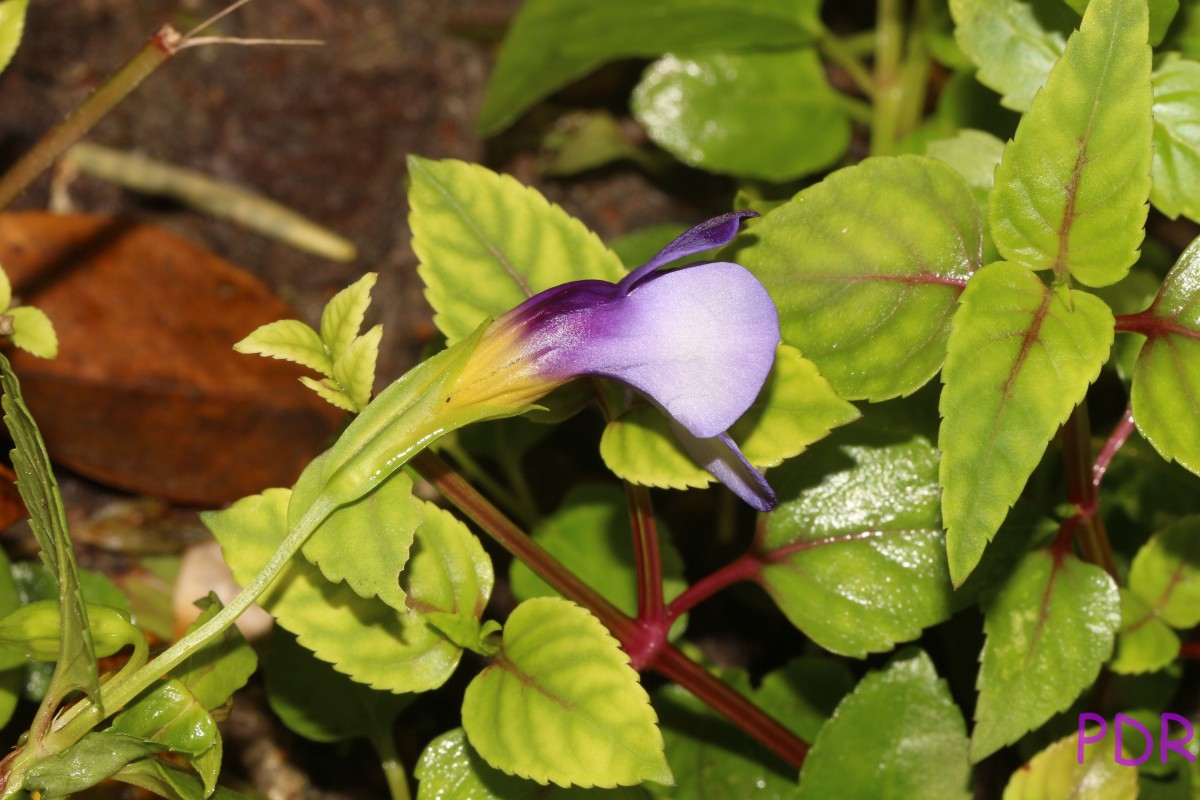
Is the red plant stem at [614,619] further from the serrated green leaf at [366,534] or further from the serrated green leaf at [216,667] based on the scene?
the serrated green leaf at [216,667]

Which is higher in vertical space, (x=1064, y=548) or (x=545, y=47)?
(x=545, y=47)

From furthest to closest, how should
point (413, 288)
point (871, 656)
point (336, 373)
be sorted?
point (413, 288) → point (871, 656) → point (336, 373)

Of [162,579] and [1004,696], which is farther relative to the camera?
[162,579]

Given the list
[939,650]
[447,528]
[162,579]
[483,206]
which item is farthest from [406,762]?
[483,206]

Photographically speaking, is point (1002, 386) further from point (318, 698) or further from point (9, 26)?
point (9, 26)

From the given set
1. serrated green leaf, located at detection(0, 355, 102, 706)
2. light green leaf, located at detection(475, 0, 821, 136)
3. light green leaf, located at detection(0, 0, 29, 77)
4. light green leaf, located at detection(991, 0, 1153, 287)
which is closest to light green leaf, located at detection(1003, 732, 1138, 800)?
light green leaf, located at detection(991, 0, 1153, 287)

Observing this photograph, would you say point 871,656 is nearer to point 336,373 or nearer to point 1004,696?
point 1004,696
